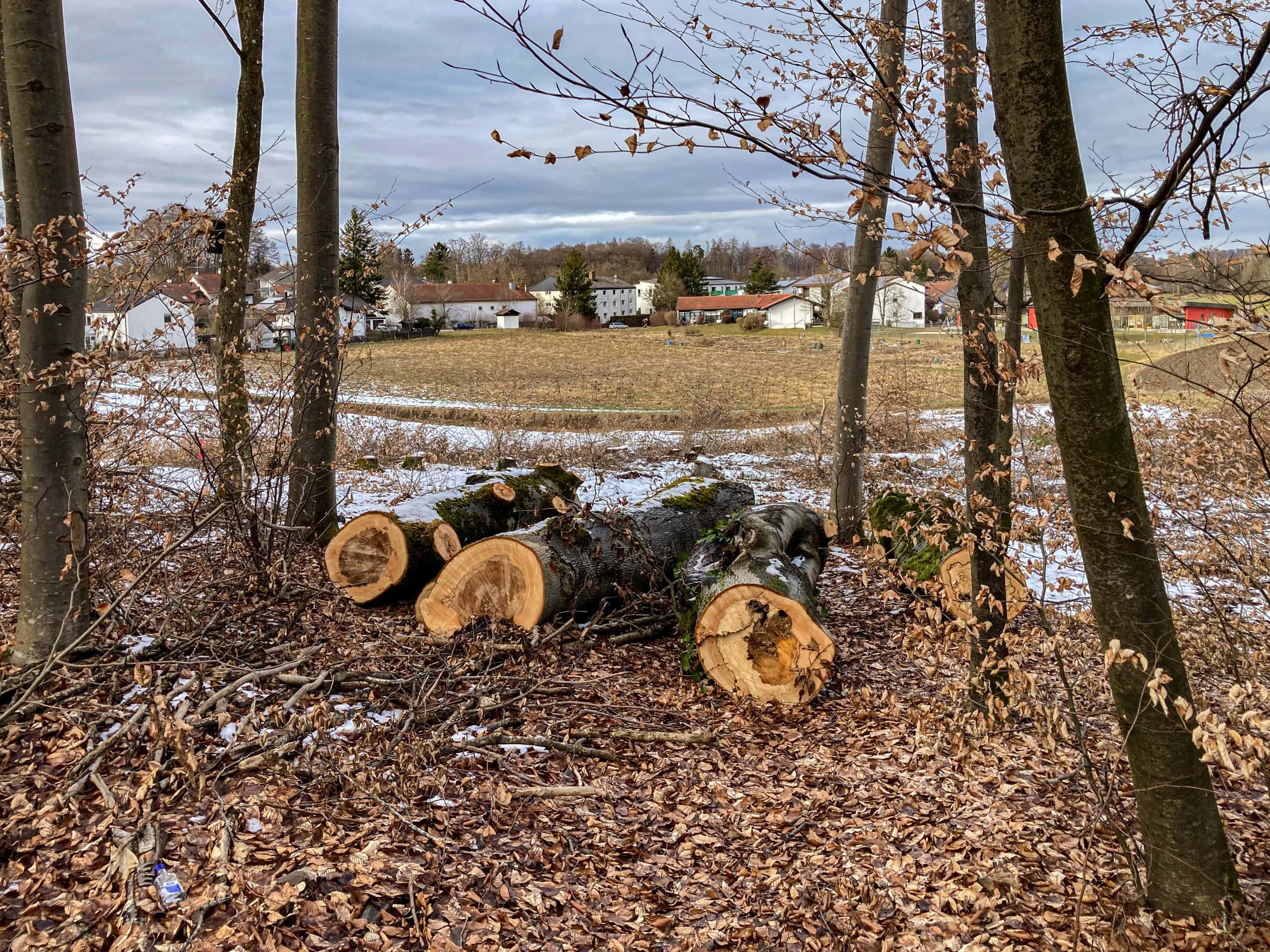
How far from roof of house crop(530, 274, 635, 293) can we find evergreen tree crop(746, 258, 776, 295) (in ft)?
66.2

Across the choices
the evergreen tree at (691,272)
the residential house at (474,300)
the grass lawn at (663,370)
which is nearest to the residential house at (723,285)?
the evergreen tree at (691,272)

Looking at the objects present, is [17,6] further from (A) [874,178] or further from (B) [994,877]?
(B) [994,877]

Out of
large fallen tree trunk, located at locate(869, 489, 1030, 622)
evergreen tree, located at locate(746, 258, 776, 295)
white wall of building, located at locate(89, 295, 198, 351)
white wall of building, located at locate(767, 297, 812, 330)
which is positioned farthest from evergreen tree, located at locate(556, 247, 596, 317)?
white wall of building, located at locate(89, 295, 198, 351)

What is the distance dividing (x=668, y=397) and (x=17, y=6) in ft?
63.2

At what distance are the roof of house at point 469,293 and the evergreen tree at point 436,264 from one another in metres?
1.49

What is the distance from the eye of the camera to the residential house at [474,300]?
6944cm

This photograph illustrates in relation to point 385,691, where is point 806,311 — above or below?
above

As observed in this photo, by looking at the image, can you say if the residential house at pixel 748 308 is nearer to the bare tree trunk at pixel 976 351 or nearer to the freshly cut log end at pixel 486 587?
the freshly cut log end at pixel 486 587

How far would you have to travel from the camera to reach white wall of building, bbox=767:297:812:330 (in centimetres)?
6319

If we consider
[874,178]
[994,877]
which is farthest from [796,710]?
[874,178]

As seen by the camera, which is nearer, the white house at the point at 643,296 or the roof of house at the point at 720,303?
the roof of house at the point at 720,303

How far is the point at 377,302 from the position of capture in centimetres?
815


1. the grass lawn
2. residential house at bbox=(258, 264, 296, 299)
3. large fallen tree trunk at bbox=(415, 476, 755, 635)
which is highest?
residential house at bbox=(258, 264, 296, 299)

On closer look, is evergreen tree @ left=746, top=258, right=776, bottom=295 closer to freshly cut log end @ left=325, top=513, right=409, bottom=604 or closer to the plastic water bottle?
freshly cut log end @ left=325, top=513, right=409, bottom=604
